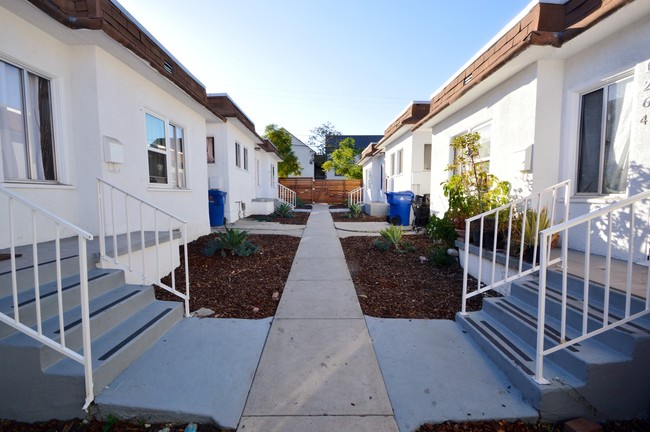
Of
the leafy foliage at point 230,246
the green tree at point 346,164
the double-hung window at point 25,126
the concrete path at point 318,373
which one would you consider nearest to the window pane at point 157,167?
the leafy foliage at point 230,246

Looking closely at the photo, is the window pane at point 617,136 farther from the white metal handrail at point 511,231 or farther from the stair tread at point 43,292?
the stair tread at point 43,292

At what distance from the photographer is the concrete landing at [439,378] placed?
2.04 m

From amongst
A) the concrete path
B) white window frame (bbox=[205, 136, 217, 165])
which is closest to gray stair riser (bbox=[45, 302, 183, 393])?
the concrete path

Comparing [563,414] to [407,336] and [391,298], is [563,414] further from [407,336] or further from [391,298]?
[391,298]

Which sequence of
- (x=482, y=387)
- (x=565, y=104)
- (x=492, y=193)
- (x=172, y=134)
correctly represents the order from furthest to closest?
1. (x=172, y=134)
2. (x=492, y=193)
3. (x=565, y=104)
4. (x=482, y=387)

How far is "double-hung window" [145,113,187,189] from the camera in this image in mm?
5812

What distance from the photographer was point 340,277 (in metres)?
4.72

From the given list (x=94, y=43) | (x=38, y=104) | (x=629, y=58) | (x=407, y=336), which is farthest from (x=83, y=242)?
(x=629, y=58)

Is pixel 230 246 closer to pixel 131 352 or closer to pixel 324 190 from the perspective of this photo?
pixel 131 352

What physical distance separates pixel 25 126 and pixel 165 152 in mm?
2509

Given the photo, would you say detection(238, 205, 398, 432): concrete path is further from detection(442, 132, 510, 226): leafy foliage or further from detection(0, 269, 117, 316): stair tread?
detection(442, 132, 510, 226): leafy foliage

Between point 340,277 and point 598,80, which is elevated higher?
point 598,80

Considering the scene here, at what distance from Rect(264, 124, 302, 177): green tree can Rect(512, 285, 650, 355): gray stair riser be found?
20.4 m

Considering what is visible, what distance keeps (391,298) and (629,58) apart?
3867 millimetres
